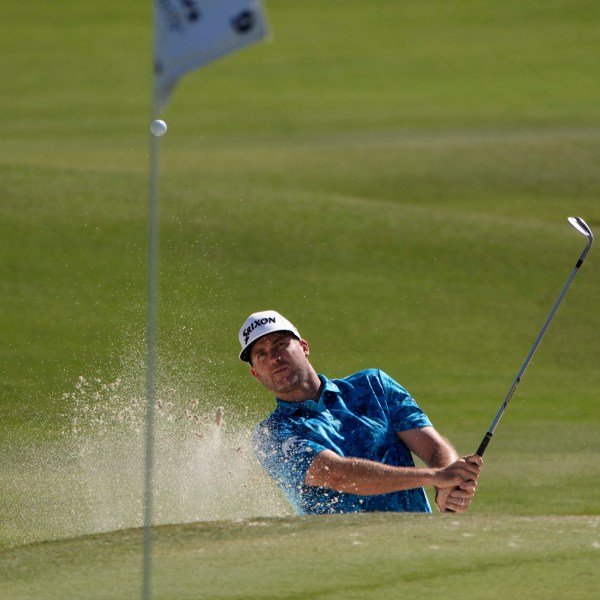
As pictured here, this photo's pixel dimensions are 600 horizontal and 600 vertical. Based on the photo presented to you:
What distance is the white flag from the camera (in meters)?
3.33

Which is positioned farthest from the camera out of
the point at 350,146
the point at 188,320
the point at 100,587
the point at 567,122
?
the point at 567,122

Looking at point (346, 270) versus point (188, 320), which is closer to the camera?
point (188, 320)

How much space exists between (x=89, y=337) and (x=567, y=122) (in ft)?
37.1

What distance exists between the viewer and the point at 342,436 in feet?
17.5

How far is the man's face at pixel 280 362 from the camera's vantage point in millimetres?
5387

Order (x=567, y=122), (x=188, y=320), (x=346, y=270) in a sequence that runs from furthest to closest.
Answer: (x=567, y=122) < (x=346, y=270) < (x=188, y=320)

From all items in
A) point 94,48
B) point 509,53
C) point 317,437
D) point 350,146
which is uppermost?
point 94,48

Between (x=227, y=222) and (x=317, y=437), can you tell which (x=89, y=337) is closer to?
(x=227, y=222)

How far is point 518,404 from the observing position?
8.84 meters

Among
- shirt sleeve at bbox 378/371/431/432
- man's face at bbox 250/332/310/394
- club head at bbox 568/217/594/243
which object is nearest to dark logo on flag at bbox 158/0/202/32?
man's face at bbox 250/332/310/394

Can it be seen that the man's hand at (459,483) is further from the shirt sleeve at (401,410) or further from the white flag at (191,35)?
the white flag at (191,35)

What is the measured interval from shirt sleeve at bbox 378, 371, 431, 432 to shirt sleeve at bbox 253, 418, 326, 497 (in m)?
0.47

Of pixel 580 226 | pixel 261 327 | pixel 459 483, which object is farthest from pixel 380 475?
pixel 580 226

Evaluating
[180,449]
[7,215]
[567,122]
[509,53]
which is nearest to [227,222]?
[7,215]
